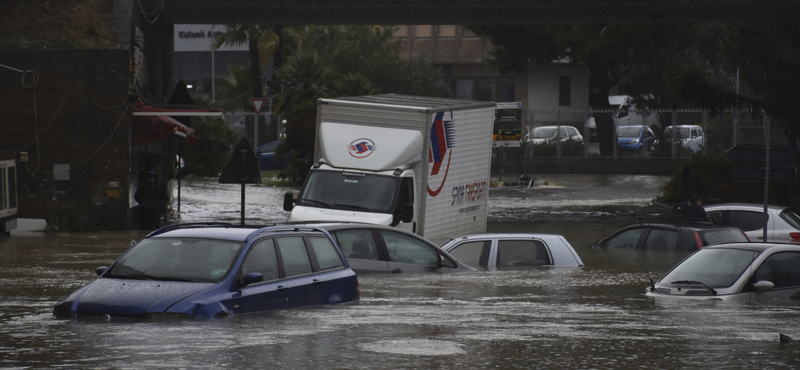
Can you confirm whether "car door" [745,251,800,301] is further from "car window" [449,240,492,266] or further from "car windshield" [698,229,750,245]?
"car windshield" [698,229,750,245]

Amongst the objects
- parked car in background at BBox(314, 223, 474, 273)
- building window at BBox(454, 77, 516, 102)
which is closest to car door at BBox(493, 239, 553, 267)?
parked car in background at BBox(314, 223, 474, 273)

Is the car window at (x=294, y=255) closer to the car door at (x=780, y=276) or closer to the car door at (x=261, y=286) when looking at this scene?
the car door at (x=261, y=286)

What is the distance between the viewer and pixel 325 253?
36.5ft

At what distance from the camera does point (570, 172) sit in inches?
1961

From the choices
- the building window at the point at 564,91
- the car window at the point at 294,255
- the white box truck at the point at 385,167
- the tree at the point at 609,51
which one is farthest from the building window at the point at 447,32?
the car window at the point at 294,255

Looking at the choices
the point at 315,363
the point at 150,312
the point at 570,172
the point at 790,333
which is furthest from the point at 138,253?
the point at 570,172

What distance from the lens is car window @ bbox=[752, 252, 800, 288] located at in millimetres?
12422

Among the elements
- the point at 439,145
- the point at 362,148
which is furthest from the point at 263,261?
the point at 439,145

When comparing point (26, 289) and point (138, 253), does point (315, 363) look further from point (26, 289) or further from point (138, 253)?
point (26, 289)

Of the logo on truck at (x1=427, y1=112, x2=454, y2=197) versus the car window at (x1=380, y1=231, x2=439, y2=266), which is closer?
the car window at (x1=380, y1=231, x2=439, y2=266)

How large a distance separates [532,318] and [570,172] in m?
39.5

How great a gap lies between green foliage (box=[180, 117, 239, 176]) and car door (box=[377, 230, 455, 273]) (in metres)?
29.8

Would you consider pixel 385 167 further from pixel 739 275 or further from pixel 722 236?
pixel 739 275

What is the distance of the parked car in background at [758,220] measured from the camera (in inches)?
784
